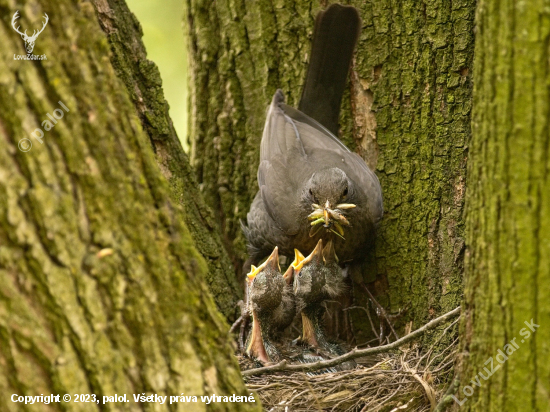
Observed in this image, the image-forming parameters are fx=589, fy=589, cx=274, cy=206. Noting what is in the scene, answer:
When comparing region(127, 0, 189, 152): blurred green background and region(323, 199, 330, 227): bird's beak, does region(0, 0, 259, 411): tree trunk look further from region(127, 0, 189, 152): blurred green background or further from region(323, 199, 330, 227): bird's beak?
region(127, 0, 189, 152): blurred green background

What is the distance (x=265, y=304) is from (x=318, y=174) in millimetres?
1137

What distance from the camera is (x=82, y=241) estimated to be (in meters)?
1.73

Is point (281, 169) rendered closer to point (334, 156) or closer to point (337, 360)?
point (334, 156)

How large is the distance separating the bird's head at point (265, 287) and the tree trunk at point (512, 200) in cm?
191

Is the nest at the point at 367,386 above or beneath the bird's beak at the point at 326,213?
beneath

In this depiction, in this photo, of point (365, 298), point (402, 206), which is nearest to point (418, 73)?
point (402, 206)

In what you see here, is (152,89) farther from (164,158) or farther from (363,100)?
(363,100)

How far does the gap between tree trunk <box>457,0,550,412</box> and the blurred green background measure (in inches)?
184

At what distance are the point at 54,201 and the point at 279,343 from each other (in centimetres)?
293

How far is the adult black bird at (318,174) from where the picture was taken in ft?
14.1

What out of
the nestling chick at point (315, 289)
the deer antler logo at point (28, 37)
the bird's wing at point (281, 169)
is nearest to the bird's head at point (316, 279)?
the nestling chick at point (315, 289)

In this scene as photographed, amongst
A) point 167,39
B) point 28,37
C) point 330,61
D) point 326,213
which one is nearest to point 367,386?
point 326,213

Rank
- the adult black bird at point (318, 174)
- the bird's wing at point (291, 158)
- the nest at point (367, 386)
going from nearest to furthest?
the nest at point (367, 386) < the adult black bird at point (318, 174) < the bird's wing at point (291, 158)

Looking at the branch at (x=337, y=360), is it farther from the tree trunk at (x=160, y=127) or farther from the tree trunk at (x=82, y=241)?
the tree trunk at (x=82, y=241)
